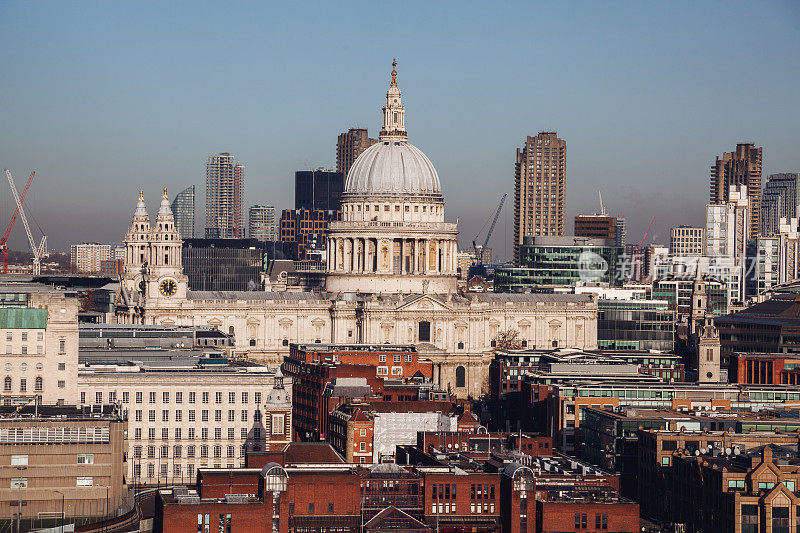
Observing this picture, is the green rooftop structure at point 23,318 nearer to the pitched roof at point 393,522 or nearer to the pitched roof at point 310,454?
the pitched roof at point 310,454

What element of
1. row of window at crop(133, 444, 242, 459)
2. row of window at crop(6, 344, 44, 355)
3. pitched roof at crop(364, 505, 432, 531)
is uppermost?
row of window at crop(6, 344, 44, 355)

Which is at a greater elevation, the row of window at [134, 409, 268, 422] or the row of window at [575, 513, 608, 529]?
the row of window at [134, 409, 268, 422]

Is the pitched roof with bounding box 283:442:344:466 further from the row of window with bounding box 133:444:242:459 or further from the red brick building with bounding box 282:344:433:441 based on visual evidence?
the red brick building with bounding box 282:344:433:441

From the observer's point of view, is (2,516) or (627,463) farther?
(627,463)

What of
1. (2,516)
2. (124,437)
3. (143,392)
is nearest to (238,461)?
(143,392)

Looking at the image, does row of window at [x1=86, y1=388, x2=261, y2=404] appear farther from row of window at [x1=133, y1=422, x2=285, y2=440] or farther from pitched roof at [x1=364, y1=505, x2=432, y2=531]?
pitched roof at [x1=364, y1=505, x2=432, y2=531]

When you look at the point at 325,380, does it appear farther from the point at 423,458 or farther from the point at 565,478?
the point at 565,478

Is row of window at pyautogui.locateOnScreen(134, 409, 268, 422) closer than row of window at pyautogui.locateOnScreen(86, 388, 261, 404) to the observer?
No

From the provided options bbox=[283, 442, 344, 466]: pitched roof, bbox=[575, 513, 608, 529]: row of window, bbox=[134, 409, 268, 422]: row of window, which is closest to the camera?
bbox=[575, 513, 608, 529]: row of window

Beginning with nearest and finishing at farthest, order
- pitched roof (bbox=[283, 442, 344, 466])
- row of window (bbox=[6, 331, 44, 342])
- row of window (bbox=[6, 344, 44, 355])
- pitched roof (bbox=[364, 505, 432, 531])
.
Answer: pitched roof (bbox=[364, 505, 432, 531])
pitched roof (bbox=[283, 442, 344, 466])
row of window (bbox=[6, 331, 44, 342])
row of window (bbox=[6, 344, 44, 355])

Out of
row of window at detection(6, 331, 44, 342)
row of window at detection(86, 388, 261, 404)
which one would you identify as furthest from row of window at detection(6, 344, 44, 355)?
row of window at detection(86, 388, 261, 404)

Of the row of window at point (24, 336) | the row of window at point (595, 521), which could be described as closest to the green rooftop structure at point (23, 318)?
the row of window at point (24, 336)
